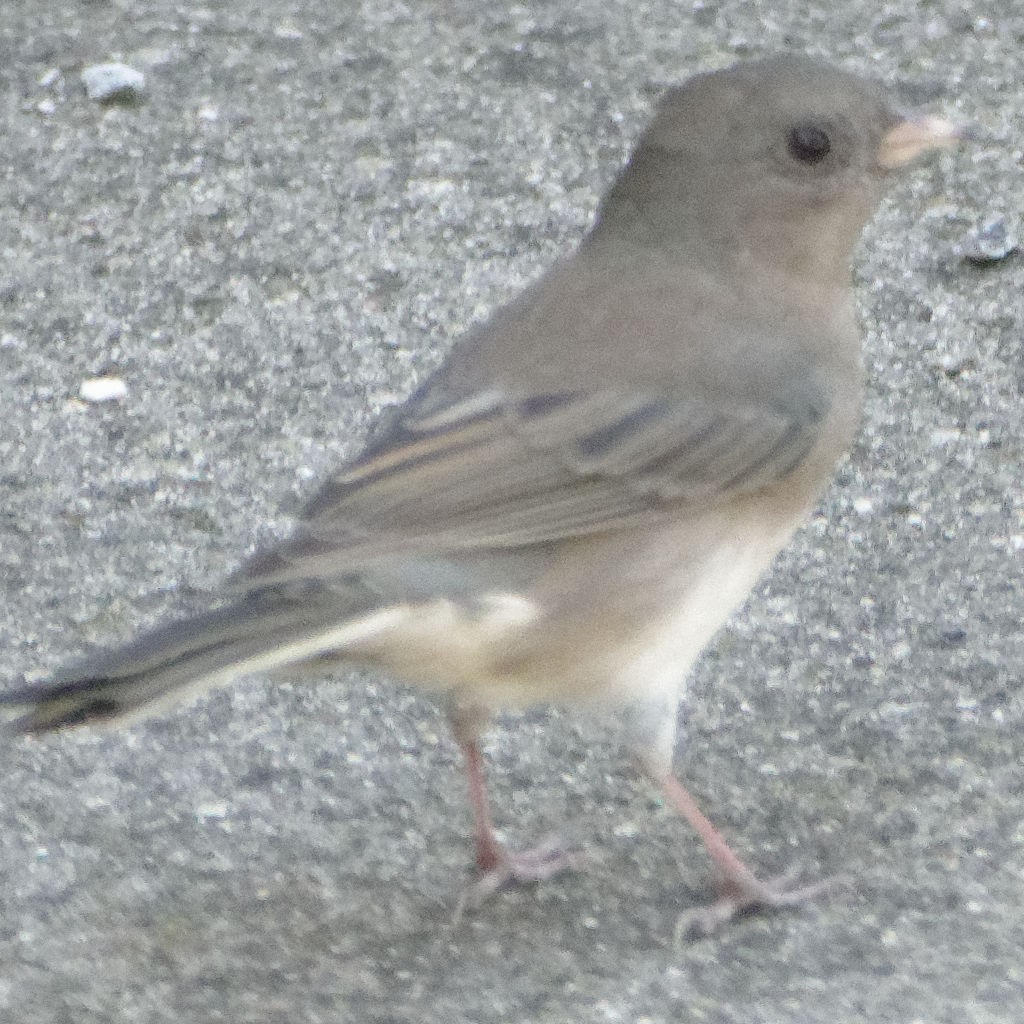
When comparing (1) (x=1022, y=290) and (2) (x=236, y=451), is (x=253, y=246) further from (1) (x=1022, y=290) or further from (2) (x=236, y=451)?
(1) (x=1022, y=290)

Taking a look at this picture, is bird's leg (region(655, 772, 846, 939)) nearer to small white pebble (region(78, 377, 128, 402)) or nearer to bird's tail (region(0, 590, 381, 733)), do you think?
bird's tail (region(0, 590, 381, 733))

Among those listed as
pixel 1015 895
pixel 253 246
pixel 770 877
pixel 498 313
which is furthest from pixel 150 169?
pixel 1015 895

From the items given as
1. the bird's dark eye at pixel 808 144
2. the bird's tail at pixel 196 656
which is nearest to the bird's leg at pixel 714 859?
the bird's tail at pixel 196 656

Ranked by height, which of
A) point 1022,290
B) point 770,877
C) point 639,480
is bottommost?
point 770,877

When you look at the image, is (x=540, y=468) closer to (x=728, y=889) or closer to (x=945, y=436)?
(x=728, y=889)

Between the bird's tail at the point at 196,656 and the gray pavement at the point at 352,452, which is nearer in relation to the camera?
the bird's tail at the point at 196,656

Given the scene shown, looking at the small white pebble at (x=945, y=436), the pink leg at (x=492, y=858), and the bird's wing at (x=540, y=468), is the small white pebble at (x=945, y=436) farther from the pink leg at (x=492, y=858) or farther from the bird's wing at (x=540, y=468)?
the pink leg at (x=492, y=858)

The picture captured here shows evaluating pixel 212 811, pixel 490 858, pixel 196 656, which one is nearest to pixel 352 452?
A: pixel 212 811

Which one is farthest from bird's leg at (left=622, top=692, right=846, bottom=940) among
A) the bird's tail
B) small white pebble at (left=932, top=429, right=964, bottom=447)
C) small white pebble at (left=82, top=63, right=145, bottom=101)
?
A: small white pebble at (left=82, top=63, right=145, bottom=101)
